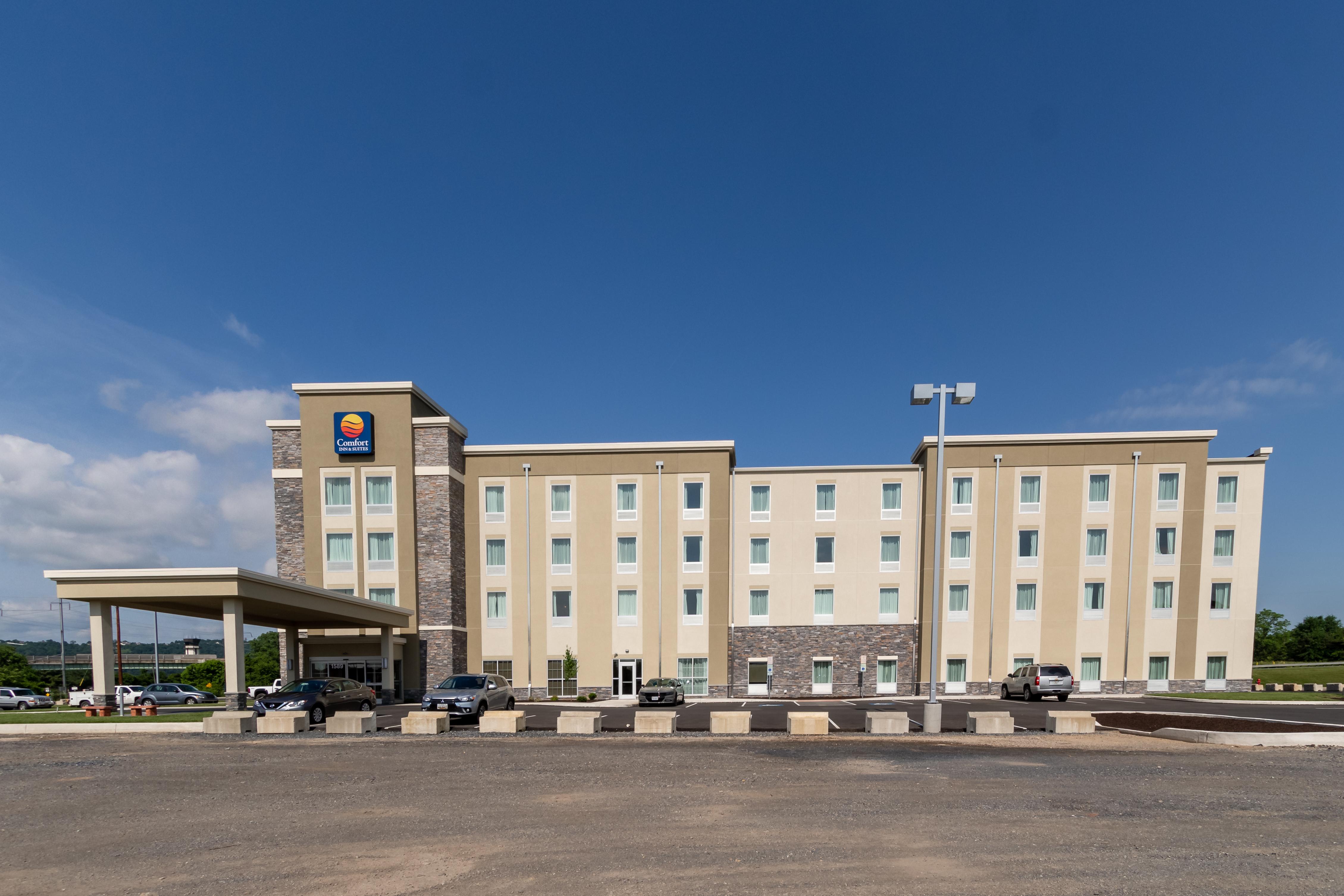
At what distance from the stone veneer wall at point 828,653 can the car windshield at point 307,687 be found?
2012 cm

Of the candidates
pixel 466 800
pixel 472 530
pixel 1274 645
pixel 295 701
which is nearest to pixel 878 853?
pixel 466 800

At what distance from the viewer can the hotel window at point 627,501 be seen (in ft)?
114

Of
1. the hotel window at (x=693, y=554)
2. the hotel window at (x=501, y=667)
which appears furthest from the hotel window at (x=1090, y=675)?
the hotel window at (x=501, y=667)

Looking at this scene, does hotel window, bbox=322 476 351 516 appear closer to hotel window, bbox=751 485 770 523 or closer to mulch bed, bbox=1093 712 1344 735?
hotel window, bbox=751 485 770 523

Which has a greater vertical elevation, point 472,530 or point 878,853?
point 472,530

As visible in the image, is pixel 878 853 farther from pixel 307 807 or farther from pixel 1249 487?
pixel 1249 487

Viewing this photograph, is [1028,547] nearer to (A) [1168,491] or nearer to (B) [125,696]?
(A) [1168,491]

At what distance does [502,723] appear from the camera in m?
17.7

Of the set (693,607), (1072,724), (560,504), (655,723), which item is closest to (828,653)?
(693,607)

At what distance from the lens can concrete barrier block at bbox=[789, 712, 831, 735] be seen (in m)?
16.4

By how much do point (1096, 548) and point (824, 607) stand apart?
1461cm

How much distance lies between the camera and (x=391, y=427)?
33312 millimetres

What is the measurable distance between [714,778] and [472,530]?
86.6ft

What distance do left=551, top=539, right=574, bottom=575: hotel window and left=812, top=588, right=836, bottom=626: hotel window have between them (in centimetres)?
1326
